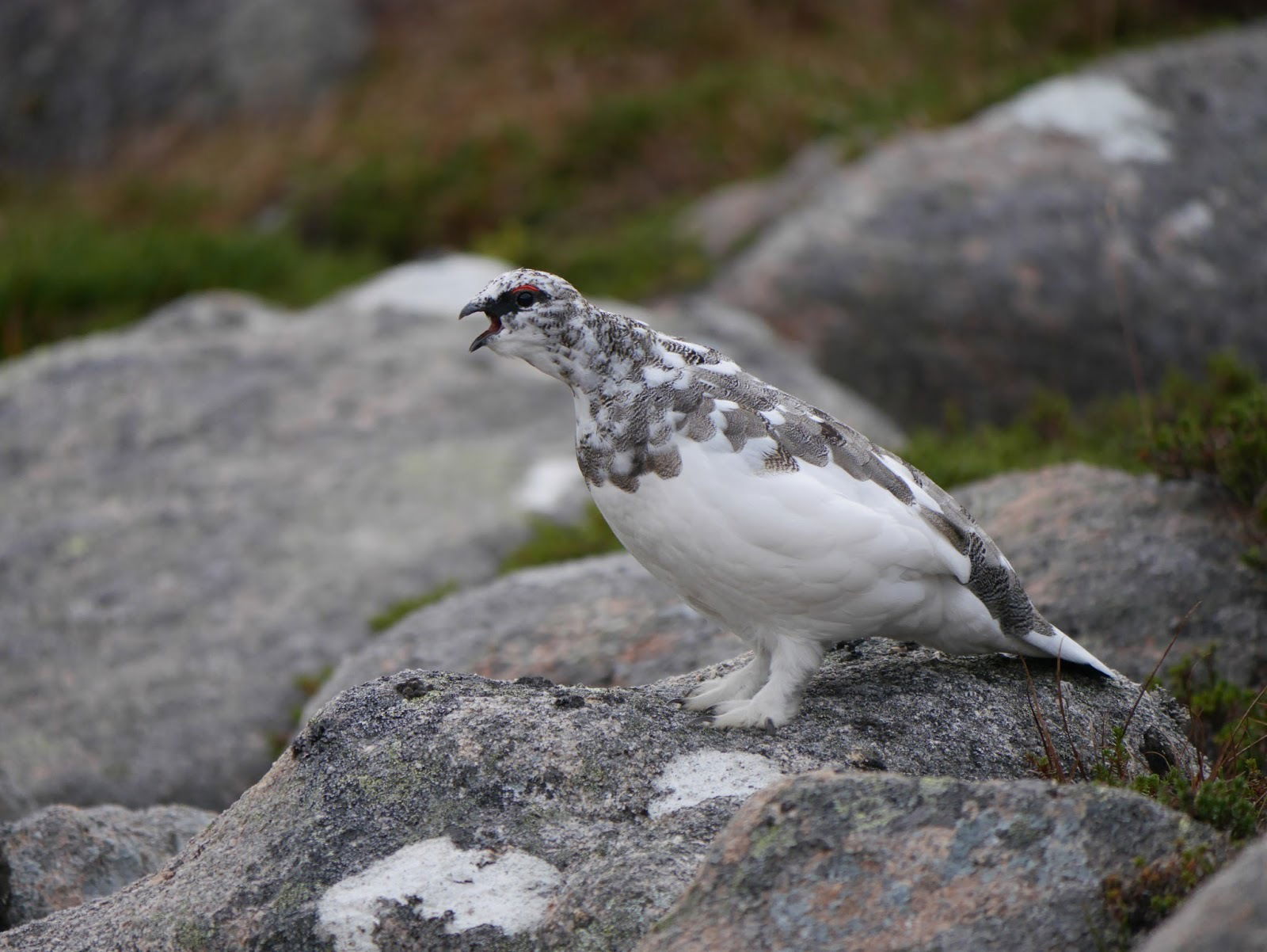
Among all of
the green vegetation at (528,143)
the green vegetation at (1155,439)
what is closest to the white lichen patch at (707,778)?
the green vegetation at (1155,439)

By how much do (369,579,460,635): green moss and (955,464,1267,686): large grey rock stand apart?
2.97 meters

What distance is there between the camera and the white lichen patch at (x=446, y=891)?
122 inches

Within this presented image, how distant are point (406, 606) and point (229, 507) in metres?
1.44

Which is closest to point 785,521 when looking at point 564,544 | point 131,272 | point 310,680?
point 310,680

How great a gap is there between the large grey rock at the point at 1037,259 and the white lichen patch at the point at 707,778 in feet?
19.8

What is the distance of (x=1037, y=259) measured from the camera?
9.60 m

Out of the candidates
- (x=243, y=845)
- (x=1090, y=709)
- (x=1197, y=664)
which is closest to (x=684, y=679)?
(x=1090, y=709)

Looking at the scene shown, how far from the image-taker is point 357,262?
12578 millimetres

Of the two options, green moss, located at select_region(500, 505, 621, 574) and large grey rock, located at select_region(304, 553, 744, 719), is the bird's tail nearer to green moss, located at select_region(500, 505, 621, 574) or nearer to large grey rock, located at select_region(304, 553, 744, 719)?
large grey rock, located at select_region(304, 553, 744, 719)

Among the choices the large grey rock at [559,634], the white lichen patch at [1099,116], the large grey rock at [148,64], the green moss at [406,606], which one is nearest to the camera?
the large grey rock at [559,634]

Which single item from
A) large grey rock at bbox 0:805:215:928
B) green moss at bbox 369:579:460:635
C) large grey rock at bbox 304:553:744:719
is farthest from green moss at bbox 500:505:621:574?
large grey rock at bbox 0:805:215:928

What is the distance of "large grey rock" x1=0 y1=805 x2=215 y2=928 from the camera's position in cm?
404

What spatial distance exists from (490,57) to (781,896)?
13.8 meters

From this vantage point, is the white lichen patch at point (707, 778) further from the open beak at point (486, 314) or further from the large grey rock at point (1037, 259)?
the large grey rock at point (1037, 259)
